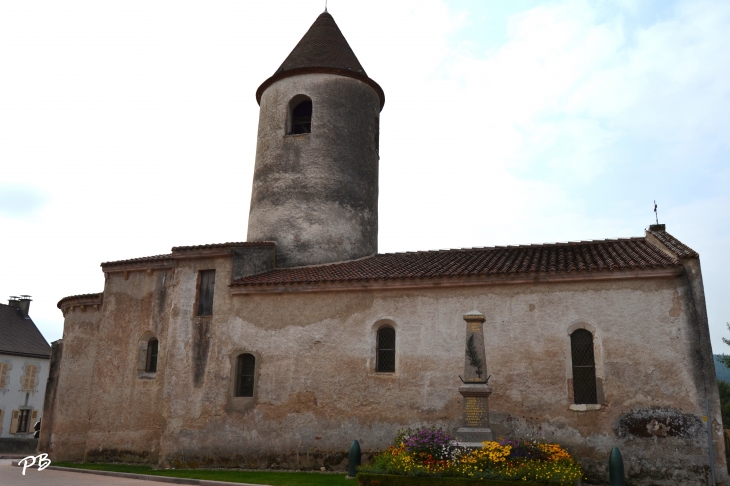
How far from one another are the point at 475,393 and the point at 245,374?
310 inches

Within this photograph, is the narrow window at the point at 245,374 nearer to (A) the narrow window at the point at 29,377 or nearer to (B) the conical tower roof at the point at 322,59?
(B) the conical tower roof at the point at 322,59

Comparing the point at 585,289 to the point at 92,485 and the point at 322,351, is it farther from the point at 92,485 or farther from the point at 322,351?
the point at 92,485

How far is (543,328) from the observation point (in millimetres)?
15016

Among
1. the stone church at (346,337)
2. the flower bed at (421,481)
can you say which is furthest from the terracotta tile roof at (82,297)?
the flower bed at (421,481)

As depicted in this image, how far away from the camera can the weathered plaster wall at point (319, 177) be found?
20906 millimetres

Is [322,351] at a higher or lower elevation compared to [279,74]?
lower

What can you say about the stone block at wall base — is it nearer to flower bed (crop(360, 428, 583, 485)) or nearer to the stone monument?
flower bed (crop(360, 428, 583, 485))

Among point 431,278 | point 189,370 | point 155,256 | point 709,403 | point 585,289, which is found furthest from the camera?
point 155,256

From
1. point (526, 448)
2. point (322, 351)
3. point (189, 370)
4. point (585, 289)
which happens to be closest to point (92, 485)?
point (189, 370)

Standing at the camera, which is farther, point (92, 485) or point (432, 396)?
point (432, 396)

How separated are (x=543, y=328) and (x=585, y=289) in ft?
4.68

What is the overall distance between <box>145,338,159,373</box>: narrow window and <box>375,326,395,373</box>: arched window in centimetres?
751

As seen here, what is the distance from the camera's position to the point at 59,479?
46.1ft

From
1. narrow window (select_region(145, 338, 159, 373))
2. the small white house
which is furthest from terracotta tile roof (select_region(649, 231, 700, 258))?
the small white house
